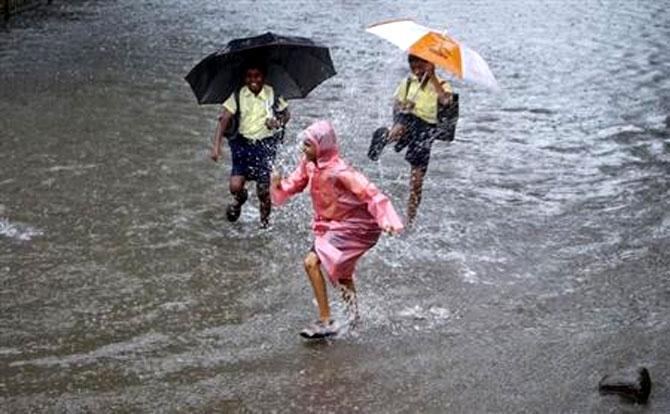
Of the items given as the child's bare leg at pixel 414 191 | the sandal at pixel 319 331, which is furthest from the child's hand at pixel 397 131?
the sandal at pixel 319 331

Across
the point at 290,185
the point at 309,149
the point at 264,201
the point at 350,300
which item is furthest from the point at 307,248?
the point at 309,149

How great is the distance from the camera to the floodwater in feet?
19.2

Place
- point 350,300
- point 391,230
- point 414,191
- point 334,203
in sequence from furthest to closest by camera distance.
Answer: point 414,191
point 350,300
point 334,203
point 391,230

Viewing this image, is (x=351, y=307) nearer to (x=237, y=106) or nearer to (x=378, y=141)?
(x=378, y=141)

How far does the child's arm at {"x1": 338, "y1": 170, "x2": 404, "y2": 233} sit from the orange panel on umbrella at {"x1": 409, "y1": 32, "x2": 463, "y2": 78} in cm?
138

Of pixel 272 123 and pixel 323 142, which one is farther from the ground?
pixel 323 142

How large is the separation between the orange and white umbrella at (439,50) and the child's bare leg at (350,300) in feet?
5.65

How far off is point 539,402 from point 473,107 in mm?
7890

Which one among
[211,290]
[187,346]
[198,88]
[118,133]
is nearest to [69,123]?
[118,133]

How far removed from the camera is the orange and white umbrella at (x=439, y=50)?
23.9ft

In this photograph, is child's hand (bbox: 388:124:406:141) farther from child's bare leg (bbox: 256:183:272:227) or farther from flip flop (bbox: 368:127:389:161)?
child's bare leg (bbox: 256:183:272:227)

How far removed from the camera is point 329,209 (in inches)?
255

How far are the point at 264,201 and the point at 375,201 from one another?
242cm

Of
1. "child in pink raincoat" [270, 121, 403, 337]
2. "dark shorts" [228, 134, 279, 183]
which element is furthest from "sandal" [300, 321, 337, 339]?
"dark shorts" [228, 134, 279, 183]
